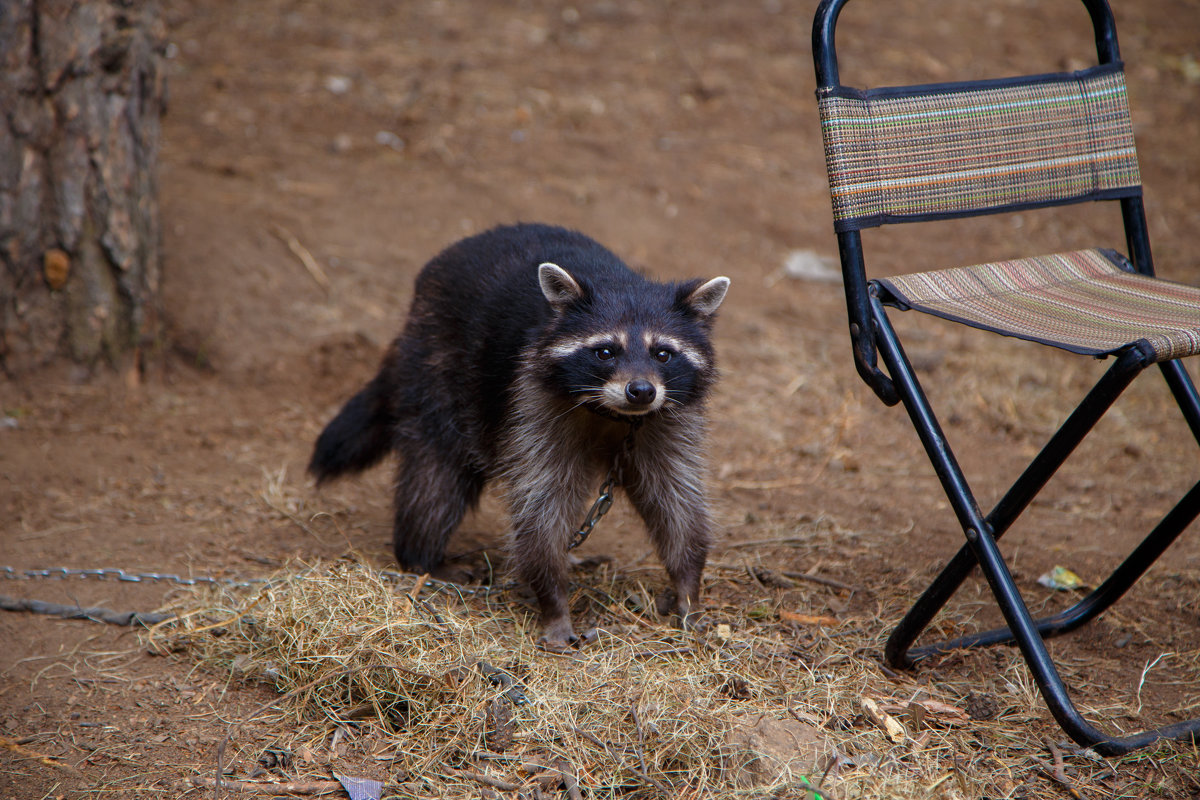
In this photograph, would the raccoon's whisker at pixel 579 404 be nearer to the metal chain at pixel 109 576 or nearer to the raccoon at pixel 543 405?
the raccoon at pixel 543 405

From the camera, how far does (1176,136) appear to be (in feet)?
25.6

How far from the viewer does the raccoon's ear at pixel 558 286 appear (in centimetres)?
309

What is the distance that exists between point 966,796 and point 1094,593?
1065mm

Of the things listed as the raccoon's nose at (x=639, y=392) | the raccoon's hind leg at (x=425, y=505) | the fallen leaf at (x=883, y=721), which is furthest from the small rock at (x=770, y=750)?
the raccoon's hind leg at (x=425, y=505)

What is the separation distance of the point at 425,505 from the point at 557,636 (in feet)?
2.46

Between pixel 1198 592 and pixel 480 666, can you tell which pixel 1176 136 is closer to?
pixel 1198 592

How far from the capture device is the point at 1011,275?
2.90 meters

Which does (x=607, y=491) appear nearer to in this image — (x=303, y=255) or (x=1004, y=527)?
(x=1004, y=527)

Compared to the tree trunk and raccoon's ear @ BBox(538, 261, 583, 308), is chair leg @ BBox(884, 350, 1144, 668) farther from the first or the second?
the tree trunk

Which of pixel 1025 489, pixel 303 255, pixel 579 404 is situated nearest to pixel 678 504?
pixel 579 404

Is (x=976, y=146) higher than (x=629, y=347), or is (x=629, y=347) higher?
(x=976, y=146)

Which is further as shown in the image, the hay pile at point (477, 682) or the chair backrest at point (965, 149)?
the chair backrest at point (965, 149)

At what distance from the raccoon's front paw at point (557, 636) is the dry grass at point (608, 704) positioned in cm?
5

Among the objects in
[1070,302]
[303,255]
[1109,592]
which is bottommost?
[1109,592]
